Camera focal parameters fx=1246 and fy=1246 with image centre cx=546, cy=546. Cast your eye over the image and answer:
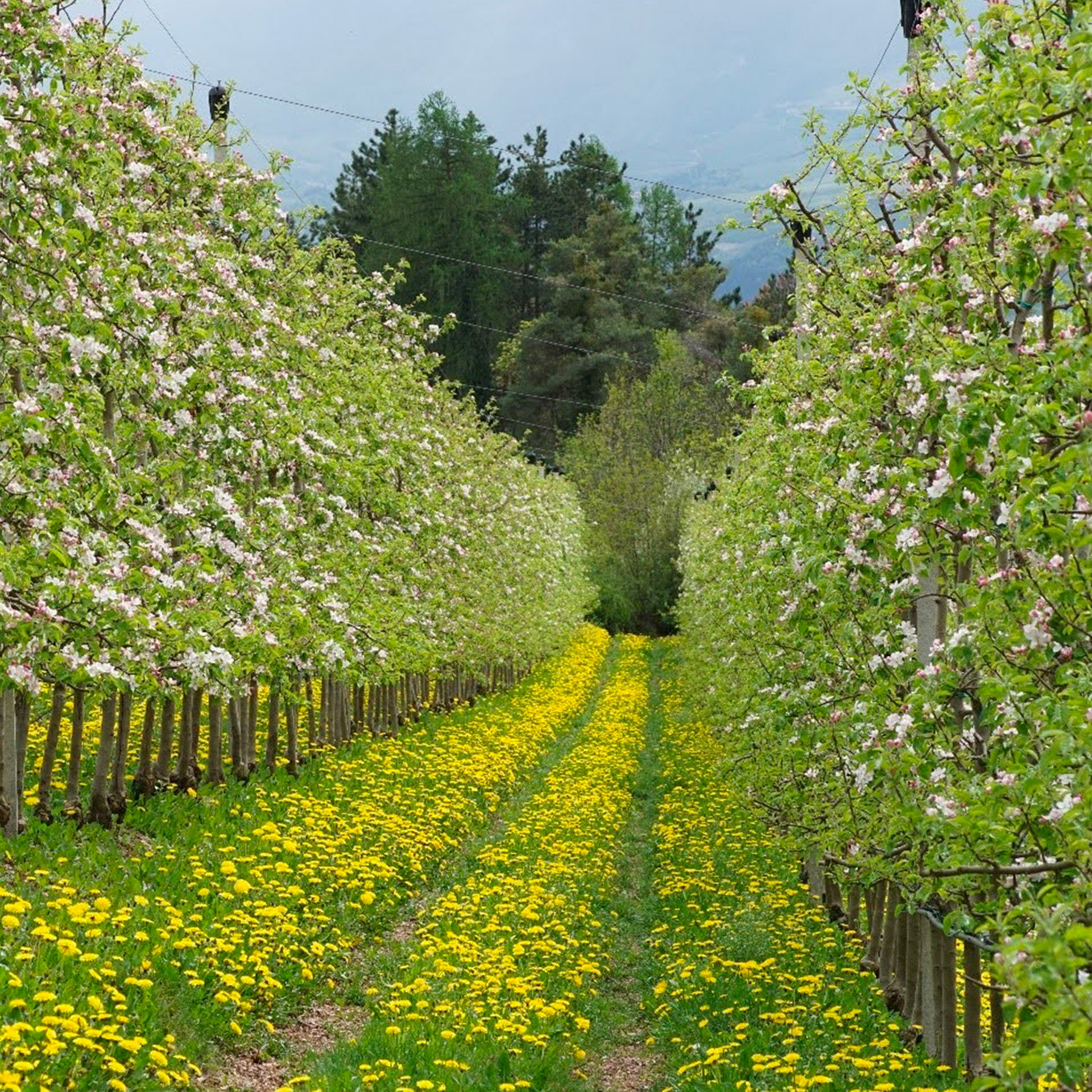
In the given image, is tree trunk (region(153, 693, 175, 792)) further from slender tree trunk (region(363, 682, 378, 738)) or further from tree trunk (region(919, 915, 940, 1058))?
tree trunk (region(919, 915, 940, 1058))

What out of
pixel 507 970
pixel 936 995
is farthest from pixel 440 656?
pixel 936 995

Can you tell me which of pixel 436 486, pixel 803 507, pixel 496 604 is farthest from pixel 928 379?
pixel 496 604

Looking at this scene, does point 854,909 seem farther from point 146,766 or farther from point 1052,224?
point 1052,224

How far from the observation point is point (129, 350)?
36.2 feet

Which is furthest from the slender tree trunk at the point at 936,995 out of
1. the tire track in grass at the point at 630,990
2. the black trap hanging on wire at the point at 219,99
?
the black trap hanging on wire at the point at 219,99

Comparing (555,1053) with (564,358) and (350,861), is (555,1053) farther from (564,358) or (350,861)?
(564,358)

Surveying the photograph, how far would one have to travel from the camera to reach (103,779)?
41.3 ft

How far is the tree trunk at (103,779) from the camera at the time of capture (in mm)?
12508

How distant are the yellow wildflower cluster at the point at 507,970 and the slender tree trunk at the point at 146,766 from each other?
375 cm

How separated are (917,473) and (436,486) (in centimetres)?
1807

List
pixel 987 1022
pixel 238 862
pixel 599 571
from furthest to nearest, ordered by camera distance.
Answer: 1. pixel 599 571
2. pixel 987 1022
3. pixel 238 862

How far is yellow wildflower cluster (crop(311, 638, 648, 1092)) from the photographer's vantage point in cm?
857

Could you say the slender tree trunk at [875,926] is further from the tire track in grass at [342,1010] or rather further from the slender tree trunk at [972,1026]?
the tire track in grass at [342,1010]

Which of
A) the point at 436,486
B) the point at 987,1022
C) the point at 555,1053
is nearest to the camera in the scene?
the point at 555,1053
